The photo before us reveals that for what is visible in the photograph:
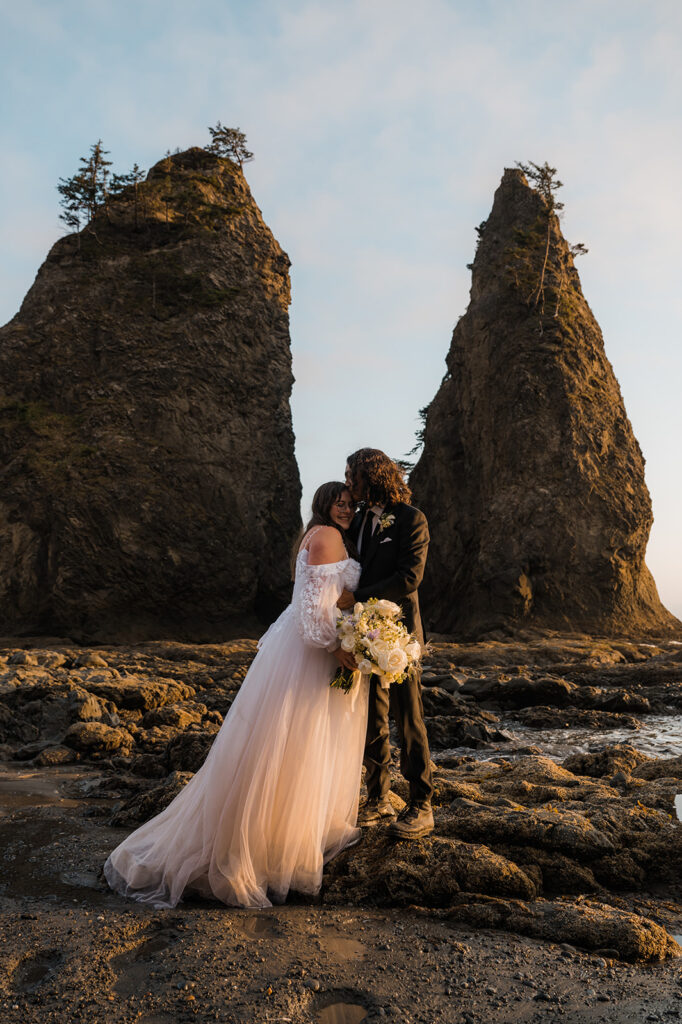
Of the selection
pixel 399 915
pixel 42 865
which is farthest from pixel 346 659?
pixel 42 865

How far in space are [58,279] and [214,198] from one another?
9.66 metres

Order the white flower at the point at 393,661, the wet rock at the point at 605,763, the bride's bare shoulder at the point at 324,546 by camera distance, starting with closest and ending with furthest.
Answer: the white flower at the point at 393,661 < the bride's bare shoulder at the point at 324,546 < the wet rock at the point at 605,763

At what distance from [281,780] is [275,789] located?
0.21 ft

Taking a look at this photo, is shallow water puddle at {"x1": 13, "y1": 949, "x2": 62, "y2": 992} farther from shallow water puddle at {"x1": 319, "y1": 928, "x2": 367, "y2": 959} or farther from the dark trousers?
the dark trousers

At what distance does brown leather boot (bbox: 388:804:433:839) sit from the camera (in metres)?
4.62

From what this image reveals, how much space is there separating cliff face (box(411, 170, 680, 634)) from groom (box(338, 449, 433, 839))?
86.9 feet

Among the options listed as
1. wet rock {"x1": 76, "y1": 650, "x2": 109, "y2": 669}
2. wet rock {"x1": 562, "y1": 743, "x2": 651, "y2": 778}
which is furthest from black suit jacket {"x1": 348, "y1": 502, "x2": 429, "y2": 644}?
wet rock {"x1": 76, "y1": 650, "x2": 109, "y2": 669}

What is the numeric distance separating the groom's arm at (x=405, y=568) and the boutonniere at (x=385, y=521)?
99mm

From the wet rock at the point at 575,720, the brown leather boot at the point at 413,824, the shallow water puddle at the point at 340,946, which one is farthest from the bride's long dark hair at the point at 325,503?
the wet rock at the point at 575,720

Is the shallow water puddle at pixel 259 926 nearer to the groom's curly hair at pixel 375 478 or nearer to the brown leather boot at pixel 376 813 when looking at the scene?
the brown leather boot at pixel 376 813

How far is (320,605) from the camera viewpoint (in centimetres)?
450

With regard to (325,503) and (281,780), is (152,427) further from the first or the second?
(281,780)

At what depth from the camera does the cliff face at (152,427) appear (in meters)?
30.5

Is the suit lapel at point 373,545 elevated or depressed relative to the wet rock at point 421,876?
elevated
